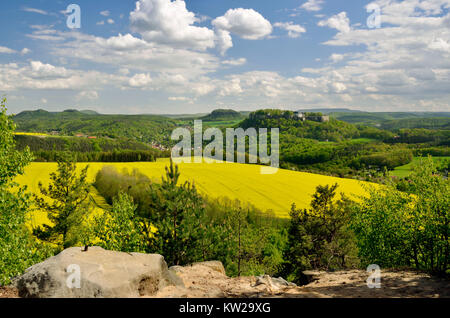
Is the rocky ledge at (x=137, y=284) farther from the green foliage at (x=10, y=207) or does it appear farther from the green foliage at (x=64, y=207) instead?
the green foliage at (x=64, y=207)

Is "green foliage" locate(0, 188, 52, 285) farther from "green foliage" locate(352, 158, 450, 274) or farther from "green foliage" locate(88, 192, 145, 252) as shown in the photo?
"green foliage" locate(352, 158, 450, 274)

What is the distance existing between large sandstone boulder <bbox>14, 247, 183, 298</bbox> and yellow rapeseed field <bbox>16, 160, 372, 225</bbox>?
183 ft

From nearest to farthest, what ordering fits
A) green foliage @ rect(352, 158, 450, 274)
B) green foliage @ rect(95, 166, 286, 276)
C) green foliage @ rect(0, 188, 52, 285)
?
1. green foliage @ rect(0, 188, 52, 285)
2. green foliage @ rect(352, 158, 450, 274)
3. green foliage @ rect(95, 166, 286, 276)

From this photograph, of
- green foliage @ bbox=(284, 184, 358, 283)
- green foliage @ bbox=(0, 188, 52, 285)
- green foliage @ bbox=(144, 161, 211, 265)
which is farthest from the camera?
green foliage @ bbox=(284, 184, 358, 283)

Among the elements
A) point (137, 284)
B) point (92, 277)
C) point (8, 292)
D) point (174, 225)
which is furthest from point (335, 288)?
point (8, 292)

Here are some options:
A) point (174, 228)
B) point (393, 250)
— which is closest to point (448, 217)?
point (393, 250)

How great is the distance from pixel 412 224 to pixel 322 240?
21.2 m

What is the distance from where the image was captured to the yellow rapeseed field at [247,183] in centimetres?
7012

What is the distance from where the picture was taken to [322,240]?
35406 mm

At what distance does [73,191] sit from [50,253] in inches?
353

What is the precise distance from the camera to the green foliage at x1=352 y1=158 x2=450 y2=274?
46.6 ft

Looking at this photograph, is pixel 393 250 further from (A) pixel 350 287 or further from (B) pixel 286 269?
(B) pixel 286 269

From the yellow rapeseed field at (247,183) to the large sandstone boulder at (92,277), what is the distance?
183 feet

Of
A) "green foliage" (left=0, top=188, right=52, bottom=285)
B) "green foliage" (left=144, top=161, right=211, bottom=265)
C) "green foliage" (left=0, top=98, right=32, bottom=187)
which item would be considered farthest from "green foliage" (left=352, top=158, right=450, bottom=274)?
"green foliage" (left=0, top=98, right=32, bottom=187)
